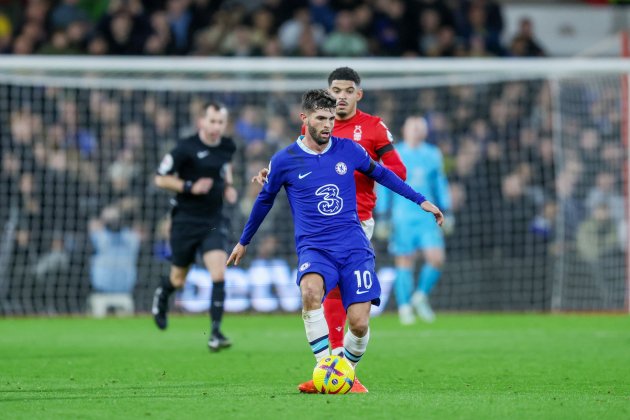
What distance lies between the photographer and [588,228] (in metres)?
18.6

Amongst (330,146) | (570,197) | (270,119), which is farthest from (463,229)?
(330,146)

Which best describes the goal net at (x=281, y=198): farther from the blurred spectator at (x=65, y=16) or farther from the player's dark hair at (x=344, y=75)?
the player's dark hair at (x=344, y=75)

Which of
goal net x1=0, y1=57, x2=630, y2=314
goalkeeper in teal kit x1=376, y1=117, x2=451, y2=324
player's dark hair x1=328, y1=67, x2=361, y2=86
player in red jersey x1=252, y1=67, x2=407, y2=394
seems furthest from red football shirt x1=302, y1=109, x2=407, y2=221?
goal net x1=0, y1=57, x2=630, y2=314

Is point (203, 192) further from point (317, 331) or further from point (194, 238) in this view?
point (317, 331)

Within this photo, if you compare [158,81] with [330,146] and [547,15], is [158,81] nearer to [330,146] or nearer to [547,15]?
[547,15]

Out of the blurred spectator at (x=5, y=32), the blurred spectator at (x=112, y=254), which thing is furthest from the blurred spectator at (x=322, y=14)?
the blurred spectator at (x=112, y=254)

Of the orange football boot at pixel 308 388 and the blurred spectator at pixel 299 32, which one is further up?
the blurred spectator at pixel 299 32

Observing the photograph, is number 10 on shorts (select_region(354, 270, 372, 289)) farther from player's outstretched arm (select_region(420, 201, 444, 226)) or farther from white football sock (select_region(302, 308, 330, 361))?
player's outstretched arm (select_region(420, 201, 444, 226))

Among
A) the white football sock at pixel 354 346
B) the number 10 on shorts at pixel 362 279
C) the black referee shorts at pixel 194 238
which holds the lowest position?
the white football sock at pixel 354 346

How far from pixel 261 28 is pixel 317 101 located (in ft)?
42.1

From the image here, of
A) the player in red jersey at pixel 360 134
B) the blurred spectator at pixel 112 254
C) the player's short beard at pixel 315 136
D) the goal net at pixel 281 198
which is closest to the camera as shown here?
the player's short beard at pixel 315 136

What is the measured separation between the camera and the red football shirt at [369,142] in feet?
29.0

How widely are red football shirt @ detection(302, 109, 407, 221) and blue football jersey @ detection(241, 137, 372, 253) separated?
0.88 metres

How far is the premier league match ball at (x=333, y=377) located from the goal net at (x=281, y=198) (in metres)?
9.48
